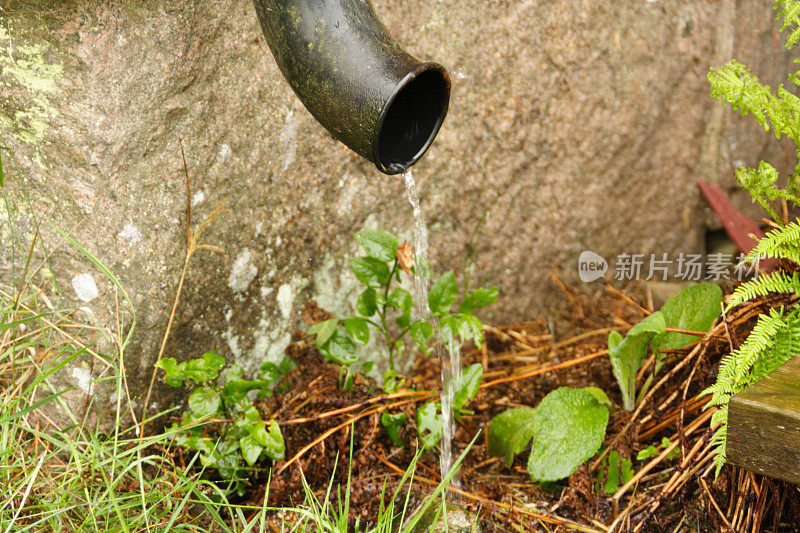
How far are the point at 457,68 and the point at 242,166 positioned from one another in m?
0.80

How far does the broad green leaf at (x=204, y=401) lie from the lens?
166cm

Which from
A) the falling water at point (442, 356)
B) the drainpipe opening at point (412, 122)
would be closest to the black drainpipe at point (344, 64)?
the drainpipe opening at point (412, 122)

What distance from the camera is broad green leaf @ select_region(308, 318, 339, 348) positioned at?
1802 millimetres

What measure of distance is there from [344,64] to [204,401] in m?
0.95

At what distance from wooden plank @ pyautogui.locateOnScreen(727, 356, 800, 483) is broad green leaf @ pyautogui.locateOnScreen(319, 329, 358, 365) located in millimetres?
986

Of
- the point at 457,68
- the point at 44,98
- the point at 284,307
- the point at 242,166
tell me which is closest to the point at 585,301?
the point at 457,68

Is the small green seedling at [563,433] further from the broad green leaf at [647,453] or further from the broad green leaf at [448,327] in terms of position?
the broad green leaf at [448,327]

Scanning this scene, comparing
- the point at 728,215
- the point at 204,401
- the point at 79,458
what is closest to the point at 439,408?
the point at 204,401

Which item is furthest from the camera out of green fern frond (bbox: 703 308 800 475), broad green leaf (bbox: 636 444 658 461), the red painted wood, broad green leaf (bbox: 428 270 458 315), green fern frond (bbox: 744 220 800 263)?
the red painted wood

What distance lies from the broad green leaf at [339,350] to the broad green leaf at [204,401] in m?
0.31

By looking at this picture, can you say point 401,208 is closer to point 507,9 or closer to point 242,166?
point 242,166

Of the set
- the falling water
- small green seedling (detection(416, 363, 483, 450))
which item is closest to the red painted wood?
the falling water

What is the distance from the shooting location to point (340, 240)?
208 centimetres

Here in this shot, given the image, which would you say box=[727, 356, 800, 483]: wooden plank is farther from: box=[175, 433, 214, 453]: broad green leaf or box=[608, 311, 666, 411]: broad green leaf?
→ box=[175, 433, 214, 453]: broad green leaf
